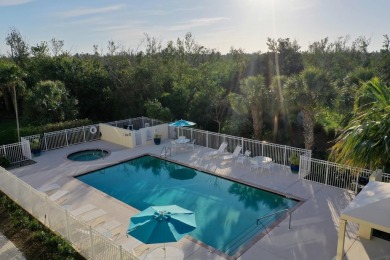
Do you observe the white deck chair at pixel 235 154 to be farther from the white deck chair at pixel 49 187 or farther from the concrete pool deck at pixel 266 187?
the white deck chair at pixel 49 187

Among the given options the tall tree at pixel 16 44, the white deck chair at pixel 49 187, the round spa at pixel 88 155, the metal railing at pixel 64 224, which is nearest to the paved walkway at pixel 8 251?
the metal railing at pixel 64 224

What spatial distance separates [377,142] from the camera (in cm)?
725

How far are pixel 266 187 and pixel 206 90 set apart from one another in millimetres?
12758

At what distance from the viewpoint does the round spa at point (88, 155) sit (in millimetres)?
16706

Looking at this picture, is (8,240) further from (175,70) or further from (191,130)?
(175,70)

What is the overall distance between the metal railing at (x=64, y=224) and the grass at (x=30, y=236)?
175 millimetres

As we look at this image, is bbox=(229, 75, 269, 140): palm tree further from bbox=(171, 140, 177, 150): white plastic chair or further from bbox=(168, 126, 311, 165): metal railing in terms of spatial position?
bbox=(171, 140, 177, 150): white plastic chair

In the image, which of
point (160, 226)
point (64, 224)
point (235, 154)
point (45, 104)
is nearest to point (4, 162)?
point (45, 104)

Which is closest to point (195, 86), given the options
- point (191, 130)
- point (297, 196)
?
point (191, 130)

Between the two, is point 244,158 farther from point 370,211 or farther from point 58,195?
point 370,211

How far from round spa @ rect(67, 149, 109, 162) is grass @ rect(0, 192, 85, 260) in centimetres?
627

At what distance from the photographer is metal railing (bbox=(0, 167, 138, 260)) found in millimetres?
6761

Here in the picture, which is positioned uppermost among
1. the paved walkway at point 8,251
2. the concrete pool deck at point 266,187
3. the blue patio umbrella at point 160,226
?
the blue patio umbrella at point 160,226

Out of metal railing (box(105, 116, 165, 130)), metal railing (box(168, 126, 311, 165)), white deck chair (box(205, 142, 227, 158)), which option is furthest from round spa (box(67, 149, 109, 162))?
white deck chair (box(205, 142, 227, 158))
